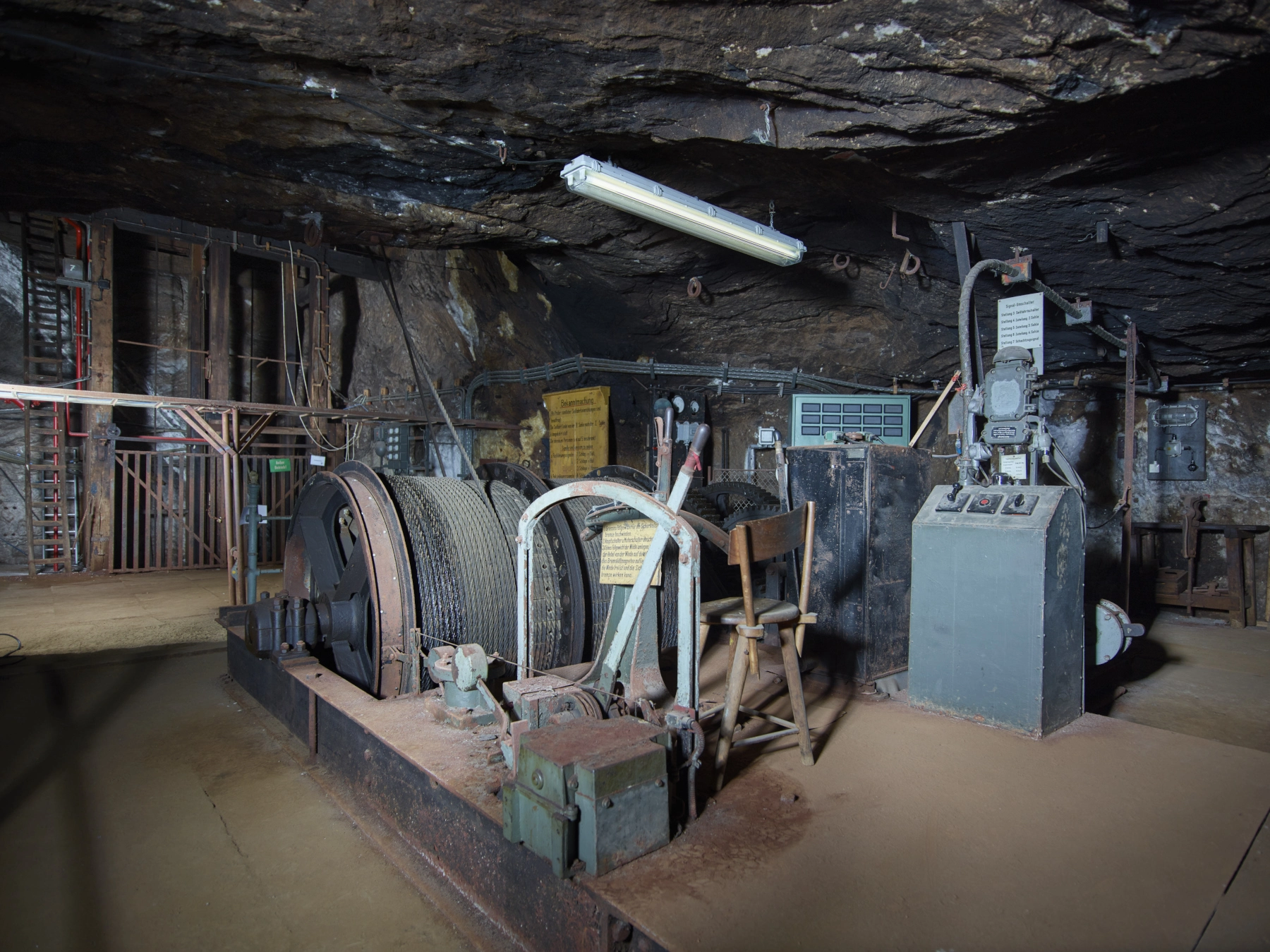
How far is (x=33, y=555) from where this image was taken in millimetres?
10180

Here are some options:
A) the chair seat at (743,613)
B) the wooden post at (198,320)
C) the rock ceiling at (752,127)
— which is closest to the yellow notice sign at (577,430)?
the rock ceiling at (752,127)

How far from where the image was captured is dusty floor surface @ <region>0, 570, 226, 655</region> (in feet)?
21.5

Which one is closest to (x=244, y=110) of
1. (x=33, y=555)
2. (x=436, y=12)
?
(x=436, y=12)

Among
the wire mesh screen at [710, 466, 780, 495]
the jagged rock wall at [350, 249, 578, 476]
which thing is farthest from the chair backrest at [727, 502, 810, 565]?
the jagged rock wall at [350, 249, 578, 476]

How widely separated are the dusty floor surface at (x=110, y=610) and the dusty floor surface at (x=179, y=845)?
6.27 feet

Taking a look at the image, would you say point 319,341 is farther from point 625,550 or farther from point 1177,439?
point 1177,439

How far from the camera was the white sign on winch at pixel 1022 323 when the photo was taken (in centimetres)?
496

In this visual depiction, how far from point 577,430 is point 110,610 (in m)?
5.89

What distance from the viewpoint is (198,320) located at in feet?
37.0

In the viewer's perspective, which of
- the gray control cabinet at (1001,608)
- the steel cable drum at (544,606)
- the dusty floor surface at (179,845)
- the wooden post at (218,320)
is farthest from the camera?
the wooden post at (218,320)

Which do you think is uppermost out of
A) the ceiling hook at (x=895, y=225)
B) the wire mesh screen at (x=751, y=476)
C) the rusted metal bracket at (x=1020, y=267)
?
the ceiling hook at (x=895, y=225)

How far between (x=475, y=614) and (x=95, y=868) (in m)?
1.95

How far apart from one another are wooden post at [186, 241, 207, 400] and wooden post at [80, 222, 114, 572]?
1.03m

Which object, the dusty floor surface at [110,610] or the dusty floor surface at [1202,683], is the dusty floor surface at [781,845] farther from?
the dusty floor surface at [110,610]
